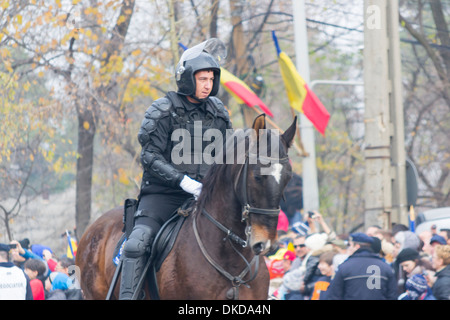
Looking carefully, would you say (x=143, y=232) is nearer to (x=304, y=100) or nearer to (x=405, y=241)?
(x=405, y=241)

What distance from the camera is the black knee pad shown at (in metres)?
5.82

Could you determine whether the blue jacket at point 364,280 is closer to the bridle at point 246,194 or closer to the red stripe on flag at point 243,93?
the bridle at point 246,194

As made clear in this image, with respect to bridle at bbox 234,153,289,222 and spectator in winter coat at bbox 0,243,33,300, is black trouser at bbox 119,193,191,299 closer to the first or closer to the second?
bridle at bbox 234,153,289,222

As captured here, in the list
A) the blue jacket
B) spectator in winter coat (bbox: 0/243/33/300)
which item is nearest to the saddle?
the blue jacket

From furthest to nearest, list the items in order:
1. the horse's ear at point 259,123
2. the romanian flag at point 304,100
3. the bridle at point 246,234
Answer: the romanian flag at point 304,100, the horse's ear at point 259,123, the bridle at point 246,234

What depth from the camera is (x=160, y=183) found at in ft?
20.4

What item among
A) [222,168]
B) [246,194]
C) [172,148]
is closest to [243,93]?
[172,148]

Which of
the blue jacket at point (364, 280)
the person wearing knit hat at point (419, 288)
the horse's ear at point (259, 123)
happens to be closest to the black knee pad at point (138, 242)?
the horse's ear at point (259, 123)

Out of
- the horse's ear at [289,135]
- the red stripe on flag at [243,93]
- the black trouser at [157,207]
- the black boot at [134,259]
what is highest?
the red stripe on flag at [243,93]

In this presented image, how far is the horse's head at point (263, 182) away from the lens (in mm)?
5121

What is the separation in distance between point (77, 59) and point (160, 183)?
11115 millimetres

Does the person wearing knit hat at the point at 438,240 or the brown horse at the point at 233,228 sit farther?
the person wearing knit hat at the point at 438,240

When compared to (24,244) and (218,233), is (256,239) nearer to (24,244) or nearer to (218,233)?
(218,233)

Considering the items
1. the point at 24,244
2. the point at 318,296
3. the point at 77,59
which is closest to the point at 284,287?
the point at 318,296
